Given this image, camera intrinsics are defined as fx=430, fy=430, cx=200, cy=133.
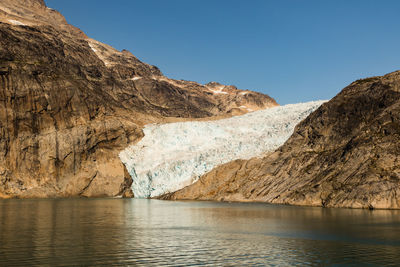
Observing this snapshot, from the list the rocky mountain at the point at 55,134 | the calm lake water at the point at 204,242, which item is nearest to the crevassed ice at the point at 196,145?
the rocky mountain at the point at 55,134

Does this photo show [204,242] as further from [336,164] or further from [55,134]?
[55,134]

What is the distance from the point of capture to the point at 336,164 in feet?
174

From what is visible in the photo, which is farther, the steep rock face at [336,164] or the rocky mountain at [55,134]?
the rocky mountain at [55,134]

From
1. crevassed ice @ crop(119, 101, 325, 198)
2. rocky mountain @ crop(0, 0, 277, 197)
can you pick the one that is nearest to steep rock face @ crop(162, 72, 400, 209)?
crevassed ice @ crop(119, 101, 325, 198)

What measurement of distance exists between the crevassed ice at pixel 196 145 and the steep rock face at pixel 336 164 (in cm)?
559

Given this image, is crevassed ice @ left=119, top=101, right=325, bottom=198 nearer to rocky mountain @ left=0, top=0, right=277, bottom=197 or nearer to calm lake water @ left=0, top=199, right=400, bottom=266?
rocky mountain @ left=0, top=0, right=277, bottom=197

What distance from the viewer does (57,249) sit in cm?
2008

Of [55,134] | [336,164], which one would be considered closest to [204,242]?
[336,164]

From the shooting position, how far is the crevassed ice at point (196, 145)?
7569 centimetres

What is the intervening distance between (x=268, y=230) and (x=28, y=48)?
348 ft

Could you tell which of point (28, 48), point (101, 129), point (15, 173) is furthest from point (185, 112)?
point (15, 173)

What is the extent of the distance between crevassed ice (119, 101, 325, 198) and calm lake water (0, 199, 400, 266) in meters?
41.7

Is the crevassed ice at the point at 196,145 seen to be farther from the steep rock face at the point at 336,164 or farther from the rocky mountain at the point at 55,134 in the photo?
the steep rock face at the point at 336,164

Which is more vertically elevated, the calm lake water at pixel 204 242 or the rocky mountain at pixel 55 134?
the rocky mountain at pixel 55 134
